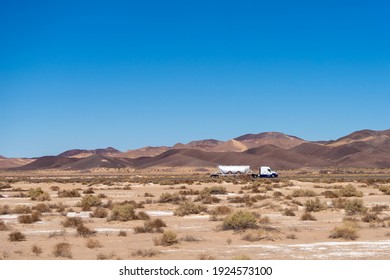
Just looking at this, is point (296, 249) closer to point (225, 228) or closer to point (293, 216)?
point (225, 228)

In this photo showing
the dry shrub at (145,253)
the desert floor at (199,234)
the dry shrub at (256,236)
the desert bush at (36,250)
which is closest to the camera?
the dry shrub at (145,253)

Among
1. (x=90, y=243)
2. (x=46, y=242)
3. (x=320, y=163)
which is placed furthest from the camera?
(x=320, y=163)

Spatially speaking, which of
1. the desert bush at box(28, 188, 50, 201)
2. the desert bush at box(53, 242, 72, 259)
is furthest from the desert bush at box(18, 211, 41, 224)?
the desert bush at box(28, 188, 50, 201)

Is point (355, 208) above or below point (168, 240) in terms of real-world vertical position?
above

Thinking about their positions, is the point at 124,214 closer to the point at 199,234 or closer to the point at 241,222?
the point at 199,234

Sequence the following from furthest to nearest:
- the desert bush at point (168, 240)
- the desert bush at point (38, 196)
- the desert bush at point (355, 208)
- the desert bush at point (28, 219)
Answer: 1. the desert bush at point (38, 196)
2. the desert bush at point (355, 208)
3. the desert bush at point (28, 219)
4. the desert bush at point (168, 240)

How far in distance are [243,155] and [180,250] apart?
18035cm

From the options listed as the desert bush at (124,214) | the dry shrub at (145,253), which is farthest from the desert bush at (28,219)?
the dry shrub at (145,253)

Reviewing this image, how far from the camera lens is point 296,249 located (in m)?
18.1

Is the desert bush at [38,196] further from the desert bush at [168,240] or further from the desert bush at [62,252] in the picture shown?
the desert bush at [62,252]

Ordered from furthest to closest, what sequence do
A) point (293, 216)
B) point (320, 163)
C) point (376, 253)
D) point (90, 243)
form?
point (320, 163) → point (293, 216) → point (90, 243) → point (376, 253)

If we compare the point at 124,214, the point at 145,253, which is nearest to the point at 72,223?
the point at 124,214

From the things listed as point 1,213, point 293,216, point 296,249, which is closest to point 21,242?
point 296,249
